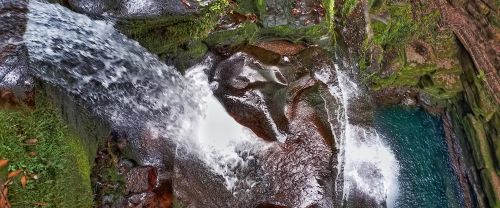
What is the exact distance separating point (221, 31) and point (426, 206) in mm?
4556

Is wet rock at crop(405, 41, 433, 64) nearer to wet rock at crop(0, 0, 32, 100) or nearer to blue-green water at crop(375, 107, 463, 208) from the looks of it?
blue-green water at crop(375, 107, 463, 208)

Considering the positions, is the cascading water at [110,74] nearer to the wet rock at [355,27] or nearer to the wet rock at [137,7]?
the wet rock at [137,7]

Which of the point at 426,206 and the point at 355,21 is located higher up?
the point at 355,21

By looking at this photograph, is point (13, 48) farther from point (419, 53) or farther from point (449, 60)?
point (449, 60)

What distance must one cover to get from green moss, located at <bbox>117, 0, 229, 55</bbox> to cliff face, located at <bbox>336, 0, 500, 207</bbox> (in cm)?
227

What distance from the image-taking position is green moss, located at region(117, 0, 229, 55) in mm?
5020

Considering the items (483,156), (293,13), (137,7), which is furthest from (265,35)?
(483,156)

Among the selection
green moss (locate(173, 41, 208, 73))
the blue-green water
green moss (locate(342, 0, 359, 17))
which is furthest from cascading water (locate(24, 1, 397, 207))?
green moss (locate(342, 0, 359, 17))

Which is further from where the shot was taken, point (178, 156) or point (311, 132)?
point (311, 132)

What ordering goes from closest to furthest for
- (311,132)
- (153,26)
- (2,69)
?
(2,69), (153,26), (311,132)

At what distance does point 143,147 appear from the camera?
→ 5.45m

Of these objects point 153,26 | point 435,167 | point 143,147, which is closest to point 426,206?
point 435,167

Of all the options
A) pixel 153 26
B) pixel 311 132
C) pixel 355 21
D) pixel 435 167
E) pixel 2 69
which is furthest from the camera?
pixel 435 167

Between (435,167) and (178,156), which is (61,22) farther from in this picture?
(435,167)
